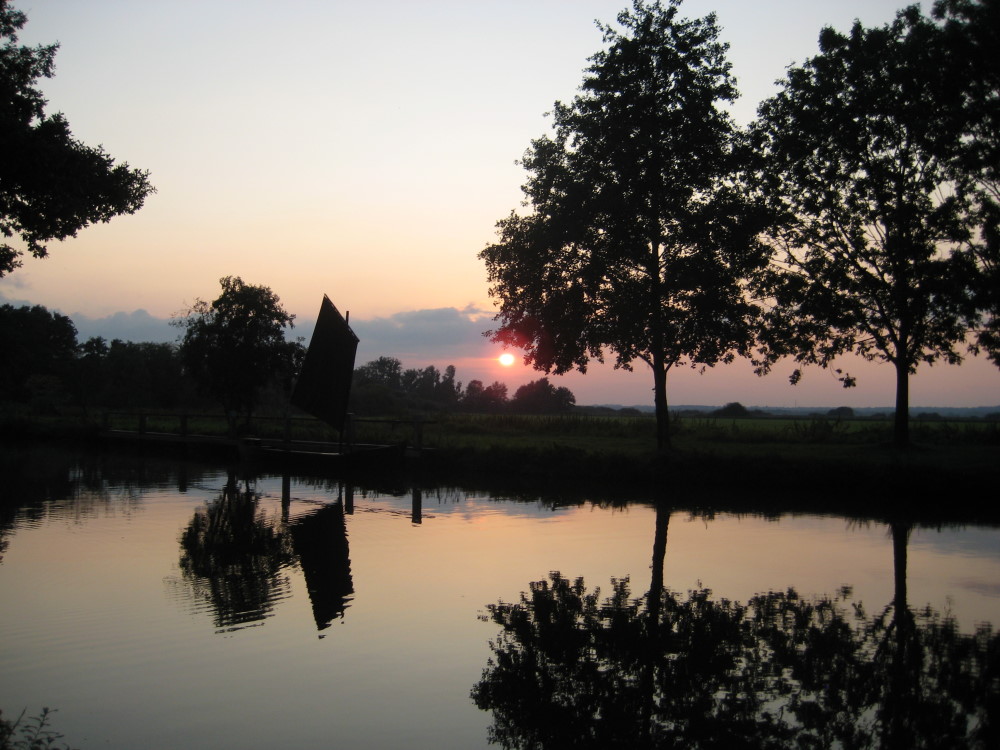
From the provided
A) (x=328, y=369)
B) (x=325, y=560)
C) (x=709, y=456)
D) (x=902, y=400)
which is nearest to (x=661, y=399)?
(x=709, y=456)

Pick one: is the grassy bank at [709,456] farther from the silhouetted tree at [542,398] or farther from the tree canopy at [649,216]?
the silhouetted tree at [542,398]

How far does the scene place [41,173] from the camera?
1371 centimetres

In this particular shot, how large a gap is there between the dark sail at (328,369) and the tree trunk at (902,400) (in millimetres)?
16358

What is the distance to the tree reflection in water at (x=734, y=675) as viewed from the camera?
5887 mm

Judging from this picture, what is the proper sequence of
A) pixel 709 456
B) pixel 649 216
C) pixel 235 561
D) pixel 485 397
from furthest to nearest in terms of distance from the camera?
pixel 485 397 → pixel 649 216 → pixel 709 456 → pixel 235 561

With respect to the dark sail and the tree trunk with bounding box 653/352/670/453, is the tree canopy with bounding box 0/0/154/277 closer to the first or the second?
the dark sail

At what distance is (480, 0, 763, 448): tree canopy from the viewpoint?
2412cm

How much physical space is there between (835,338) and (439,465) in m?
12.9

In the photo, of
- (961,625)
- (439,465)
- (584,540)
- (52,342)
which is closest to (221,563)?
(584,540)

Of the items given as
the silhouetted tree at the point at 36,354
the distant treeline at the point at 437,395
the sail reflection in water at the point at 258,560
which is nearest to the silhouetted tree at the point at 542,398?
the distant treeline at the point at 437,395

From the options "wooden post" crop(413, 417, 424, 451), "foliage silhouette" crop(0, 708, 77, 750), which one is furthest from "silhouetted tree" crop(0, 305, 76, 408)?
"foliage silhouette" crop(0, 708, 77, 750)

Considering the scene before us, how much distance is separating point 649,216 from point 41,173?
52.9 ft

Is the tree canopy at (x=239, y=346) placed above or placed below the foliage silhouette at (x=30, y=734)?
above

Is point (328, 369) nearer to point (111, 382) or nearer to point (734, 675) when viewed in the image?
point (734, 675)
